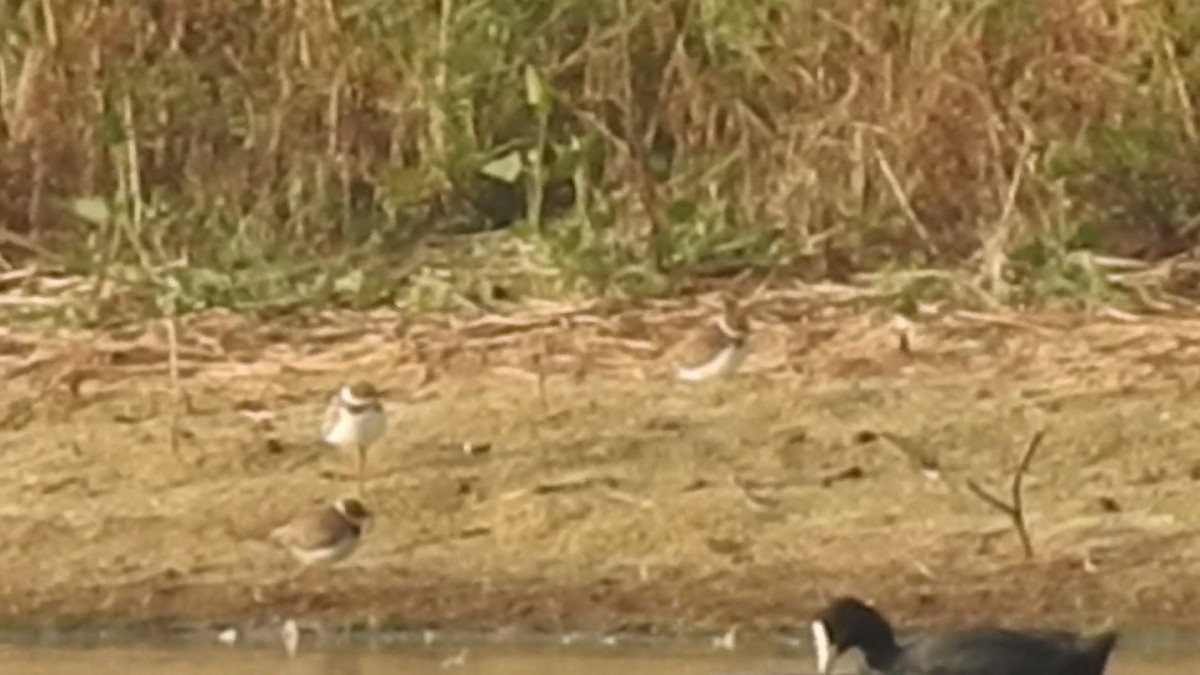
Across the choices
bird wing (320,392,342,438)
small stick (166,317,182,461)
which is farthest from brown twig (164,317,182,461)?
bird wing (320,392,342,438)

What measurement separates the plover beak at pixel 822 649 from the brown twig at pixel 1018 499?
0.80 meters

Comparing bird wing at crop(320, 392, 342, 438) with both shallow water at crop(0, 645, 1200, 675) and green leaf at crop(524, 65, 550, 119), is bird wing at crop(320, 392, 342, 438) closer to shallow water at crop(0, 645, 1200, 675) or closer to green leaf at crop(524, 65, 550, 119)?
shallow water at crop(0, 645, 1200, 675)

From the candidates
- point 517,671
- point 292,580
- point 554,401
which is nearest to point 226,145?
point 554,401

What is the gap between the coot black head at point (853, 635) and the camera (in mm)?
8227

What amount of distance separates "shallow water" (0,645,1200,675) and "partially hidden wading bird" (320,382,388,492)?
0.90 metres

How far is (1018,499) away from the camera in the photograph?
9383 mm

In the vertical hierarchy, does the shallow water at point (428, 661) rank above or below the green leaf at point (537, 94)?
below

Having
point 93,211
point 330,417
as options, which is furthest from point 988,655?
point 93,211

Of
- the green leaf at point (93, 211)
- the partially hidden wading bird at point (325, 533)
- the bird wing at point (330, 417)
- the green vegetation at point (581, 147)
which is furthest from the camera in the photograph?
the green leaf at point (93, 211)

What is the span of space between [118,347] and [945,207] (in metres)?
2.37

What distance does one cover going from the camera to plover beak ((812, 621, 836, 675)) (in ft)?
27.0

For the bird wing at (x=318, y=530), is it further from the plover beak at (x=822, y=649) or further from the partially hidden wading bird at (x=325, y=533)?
the plover beak at (x=822, y=649)

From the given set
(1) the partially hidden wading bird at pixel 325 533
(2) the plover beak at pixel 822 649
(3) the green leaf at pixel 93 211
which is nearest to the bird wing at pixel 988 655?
(2) the plover beak at pixel 822 649

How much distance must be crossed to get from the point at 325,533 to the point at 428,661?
62 centimetres
